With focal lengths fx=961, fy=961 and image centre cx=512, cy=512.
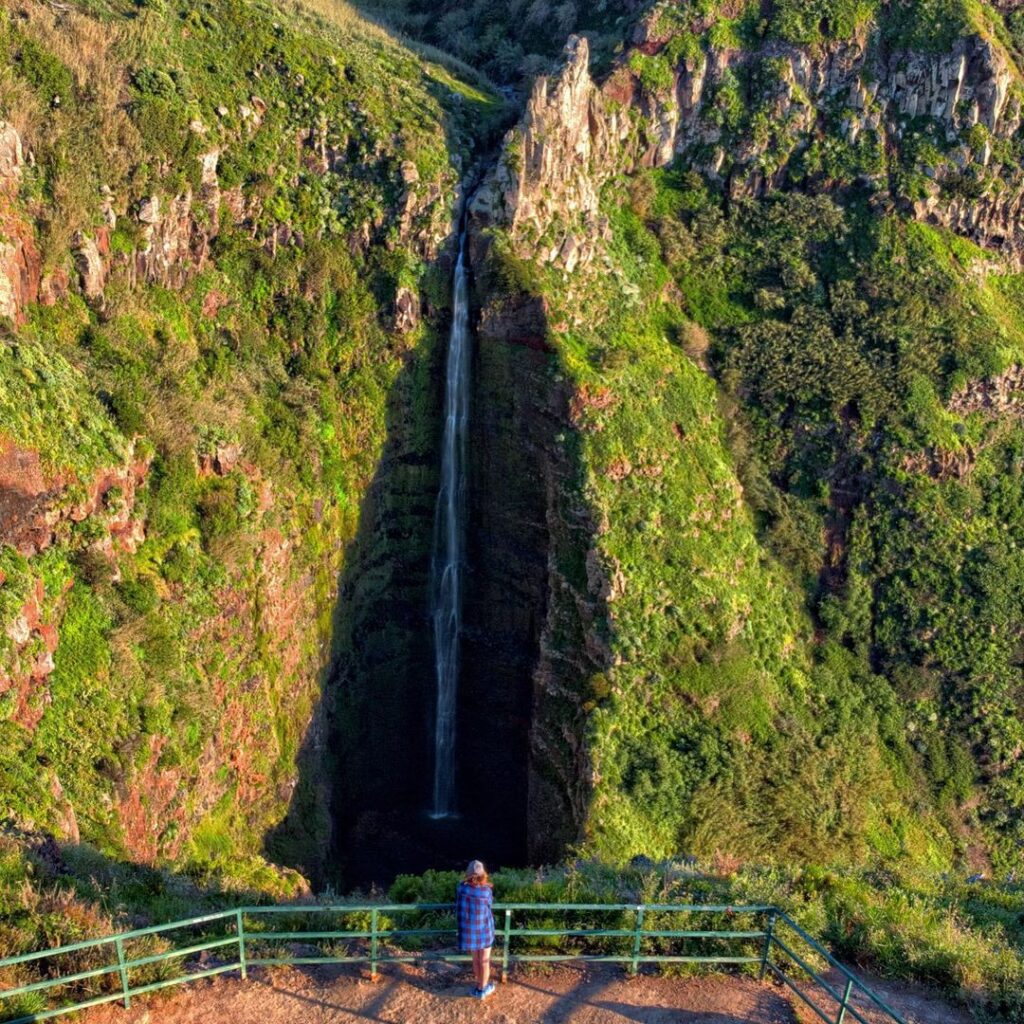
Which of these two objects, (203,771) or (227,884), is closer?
(227,884)

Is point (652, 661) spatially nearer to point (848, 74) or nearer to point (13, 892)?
point (13, 892)

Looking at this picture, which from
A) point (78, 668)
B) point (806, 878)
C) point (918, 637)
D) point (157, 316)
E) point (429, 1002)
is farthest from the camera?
point (918, 637)

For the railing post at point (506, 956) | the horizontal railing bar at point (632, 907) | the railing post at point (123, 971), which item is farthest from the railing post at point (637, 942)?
the railing post at point (123, 971)

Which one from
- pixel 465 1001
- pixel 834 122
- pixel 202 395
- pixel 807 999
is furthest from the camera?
pixel 834 122

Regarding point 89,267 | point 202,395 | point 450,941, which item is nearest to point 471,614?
point 202,395

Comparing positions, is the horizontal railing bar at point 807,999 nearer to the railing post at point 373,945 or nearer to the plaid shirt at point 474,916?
the plaid shirt at point 474,916

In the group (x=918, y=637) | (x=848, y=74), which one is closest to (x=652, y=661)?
(x=918, y=637)

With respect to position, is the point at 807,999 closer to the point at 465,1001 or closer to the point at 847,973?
the point at 847,973
